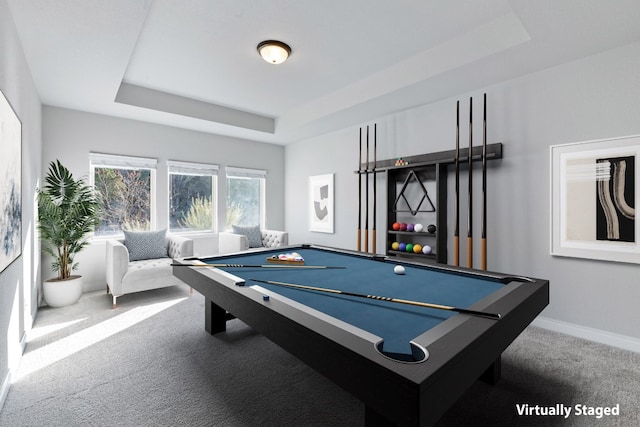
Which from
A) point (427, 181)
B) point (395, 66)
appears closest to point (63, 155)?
point (395, 66)

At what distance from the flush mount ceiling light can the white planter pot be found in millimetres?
3271

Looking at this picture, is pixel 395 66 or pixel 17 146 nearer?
pixel 17 146

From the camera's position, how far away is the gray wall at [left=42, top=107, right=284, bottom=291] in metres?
4.01

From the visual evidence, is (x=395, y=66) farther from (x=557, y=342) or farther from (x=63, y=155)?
(x=63, y=155)

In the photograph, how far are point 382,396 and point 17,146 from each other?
2.90 metres

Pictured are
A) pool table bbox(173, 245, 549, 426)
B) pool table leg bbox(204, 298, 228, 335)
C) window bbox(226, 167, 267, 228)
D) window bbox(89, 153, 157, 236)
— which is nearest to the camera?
pool table bbox(173, 245, 549, 426)

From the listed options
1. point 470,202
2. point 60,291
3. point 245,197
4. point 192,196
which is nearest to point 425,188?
point 470,202

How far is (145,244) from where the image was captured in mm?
4148

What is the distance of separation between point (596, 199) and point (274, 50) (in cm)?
315

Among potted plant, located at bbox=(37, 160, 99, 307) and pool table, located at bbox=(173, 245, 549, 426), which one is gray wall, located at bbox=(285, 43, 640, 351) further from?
potted plant, located at bbox=(37, 160, 99, 307)

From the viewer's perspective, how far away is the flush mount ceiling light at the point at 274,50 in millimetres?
2844

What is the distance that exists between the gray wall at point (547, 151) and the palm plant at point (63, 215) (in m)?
4.00

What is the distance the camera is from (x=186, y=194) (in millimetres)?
5156

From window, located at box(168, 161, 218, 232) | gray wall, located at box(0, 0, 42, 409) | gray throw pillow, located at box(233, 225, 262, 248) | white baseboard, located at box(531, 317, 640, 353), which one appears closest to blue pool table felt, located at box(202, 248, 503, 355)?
gray wall, located at box(0, 0, 42, 409)
